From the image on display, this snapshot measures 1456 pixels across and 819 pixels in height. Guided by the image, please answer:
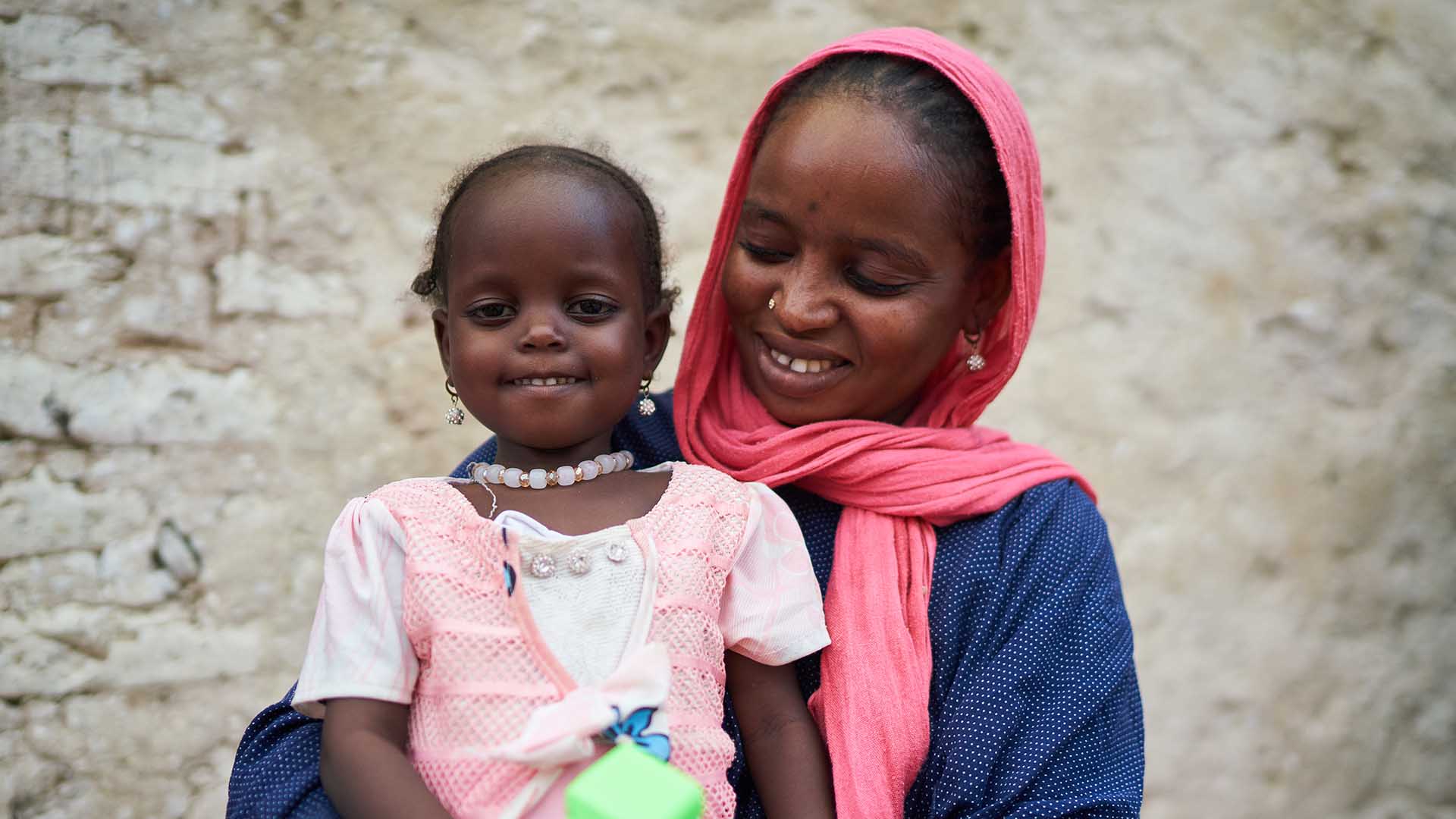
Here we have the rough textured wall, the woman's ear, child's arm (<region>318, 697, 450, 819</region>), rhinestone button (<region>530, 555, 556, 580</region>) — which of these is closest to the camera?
child's arm (<region>318, 697, 450, 819</region>)

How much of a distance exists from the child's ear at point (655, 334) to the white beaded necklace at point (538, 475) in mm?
196

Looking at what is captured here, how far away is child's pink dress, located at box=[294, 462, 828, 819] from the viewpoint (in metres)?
1.53

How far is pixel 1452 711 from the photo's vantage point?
12.8ft

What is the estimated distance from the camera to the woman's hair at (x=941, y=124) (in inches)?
78.8

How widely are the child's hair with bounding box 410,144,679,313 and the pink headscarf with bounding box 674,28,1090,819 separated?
281 mm

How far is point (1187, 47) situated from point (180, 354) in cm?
296

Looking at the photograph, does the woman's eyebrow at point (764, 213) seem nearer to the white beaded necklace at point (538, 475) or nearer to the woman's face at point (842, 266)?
the woman's face at point (842, 266)

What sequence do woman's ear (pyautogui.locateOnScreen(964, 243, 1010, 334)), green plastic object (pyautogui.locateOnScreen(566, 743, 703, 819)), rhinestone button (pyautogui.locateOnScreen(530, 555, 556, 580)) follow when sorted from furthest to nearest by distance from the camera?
woman's ear (pyautogui.locateOnScreen(964, 243, 1010, 334))
rhinestone button (pyautogui.locateOnScreen(530, 555, 556, 580))
green plastic object (pyautogui.locateOnScreen(566, 743, 703, 819))

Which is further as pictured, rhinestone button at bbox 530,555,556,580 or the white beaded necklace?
the white beaded necklace

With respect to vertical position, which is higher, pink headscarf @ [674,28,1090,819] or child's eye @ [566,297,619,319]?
child's eye @ [566,297,619,319]

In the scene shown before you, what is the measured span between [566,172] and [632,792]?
96 centimetres

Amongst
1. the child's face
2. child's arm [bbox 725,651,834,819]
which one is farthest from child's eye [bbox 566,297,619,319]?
child's arm [bbox 725,651,834,819]

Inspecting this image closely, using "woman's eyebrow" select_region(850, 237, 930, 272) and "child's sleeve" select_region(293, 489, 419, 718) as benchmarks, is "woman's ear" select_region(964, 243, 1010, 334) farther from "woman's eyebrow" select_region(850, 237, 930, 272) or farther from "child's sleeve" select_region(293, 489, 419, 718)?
"child's sleeve" select_region(293, 489, 419, 718)

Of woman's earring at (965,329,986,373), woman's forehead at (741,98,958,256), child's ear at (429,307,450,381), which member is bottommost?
child's ear at (429,307,450,381)
